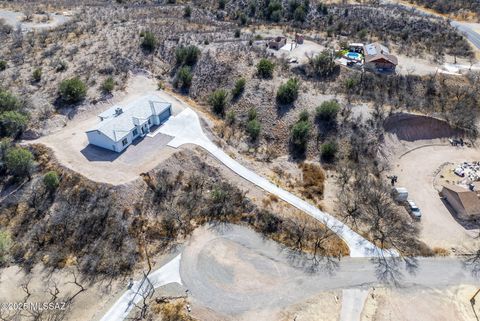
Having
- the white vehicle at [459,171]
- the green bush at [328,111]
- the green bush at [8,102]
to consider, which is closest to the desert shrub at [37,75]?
the green bush at [8,102]

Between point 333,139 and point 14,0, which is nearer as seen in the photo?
point 333,139

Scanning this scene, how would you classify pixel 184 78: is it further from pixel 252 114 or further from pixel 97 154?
pixel 97 154

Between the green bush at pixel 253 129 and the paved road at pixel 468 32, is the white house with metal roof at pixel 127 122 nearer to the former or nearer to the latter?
the green bush at pixel 253 129

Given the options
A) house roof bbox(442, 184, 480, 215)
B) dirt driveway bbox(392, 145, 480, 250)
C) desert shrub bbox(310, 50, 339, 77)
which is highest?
desert shrub bbox(310, 50, 339, 77)

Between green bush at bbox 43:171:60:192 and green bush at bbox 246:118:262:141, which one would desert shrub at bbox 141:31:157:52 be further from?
green bush at bbox 43:171:60:192

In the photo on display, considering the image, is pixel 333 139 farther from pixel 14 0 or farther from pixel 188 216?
pixel 14 0

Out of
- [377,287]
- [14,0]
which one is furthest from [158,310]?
[14,0]

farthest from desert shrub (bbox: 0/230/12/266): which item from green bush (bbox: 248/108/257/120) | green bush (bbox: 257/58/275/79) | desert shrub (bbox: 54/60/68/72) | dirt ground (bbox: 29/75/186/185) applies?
green bush (bbox: 257/58/275/79)
